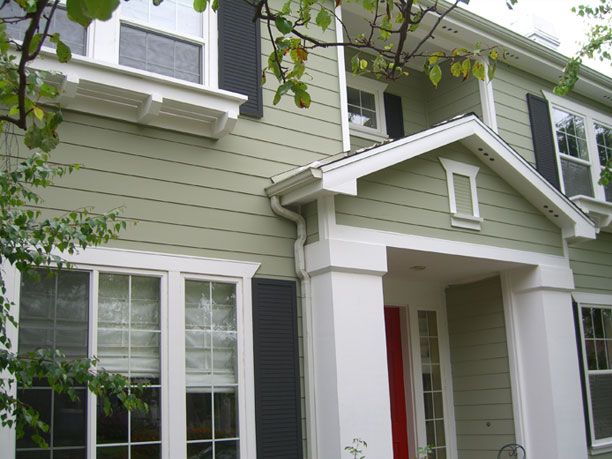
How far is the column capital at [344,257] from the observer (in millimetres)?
6582

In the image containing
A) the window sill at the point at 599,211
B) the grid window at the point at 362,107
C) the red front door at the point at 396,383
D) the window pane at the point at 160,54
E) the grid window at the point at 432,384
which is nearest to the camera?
the window pane at the point at 160,54

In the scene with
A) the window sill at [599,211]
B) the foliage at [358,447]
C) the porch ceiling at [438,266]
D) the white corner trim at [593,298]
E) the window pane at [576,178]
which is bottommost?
the foliage at [358,447]

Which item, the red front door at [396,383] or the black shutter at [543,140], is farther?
the black shutter at [543,140]

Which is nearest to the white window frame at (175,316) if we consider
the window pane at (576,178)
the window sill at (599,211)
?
the window sill at (599,211)

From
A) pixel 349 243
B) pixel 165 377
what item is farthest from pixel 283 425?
pixel 349 243

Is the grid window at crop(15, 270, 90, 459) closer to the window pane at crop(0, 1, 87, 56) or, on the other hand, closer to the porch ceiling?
the window pane at crop(0, 1, 87, 56)

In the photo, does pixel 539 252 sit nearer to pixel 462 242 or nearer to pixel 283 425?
pixel 462 242

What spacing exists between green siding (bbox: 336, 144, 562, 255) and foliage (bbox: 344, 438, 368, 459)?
6.34 ft

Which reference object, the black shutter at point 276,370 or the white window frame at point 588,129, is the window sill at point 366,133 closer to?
the white window frame at point 588,129

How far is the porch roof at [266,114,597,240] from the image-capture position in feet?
21.1

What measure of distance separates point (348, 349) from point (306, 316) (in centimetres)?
54

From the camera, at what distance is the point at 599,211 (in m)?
10.5

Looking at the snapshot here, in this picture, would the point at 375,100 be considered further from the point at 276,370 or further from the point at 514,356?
the point at 276,370

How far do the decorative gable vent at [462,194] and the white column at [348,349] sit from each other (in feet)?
4.47
